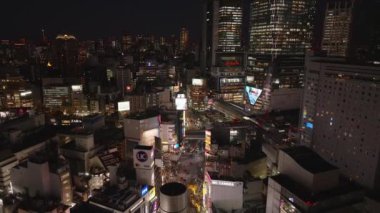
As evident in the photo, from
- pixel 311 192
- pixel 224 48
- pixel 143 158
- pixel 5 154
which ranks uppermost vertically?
pixel 224 48

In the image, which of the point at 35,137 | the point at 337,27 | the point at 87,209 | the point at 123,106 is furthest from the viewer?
the point at 337,27

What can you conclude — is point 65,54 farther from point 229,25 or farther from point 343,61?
point 343,61

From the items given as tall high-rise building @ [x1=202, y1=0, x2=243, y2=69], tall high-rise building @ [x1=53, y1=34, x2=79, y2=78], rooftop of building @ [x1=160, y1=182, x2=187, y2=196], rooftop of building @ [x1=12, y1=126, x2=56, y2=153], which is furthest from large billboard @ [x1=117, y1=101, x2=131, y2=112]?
tall high-rise building @ [x1=202, y1=0, x2=243, y2=69]

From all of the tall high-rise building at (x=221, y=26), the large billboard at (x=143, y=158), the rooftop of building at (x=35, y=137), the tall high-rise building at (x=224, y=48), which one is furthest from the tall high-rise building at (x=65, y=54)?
the large billboard at (x=143, y=158)

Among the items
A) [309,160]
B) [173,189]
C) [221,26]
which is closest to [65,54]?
[221,26]

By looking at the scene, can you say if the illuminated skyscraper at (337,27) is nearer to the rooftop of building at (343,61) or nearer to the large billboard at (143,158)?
the rooftop of building at (343,61)

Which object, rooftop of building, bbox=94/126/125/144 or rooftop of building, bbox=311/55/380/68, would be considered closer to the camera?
rooftop of building, bbox=311/55/380/68

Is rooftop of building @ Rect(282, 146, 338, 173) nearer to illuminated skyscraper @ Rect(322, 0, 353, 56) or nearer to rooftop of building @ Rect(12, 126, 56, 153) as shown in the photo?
rooftop of building @ Rect(12, 126, 56, 153)

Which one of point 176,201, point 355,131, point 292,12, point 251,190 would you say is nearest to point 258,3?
point 292,12
